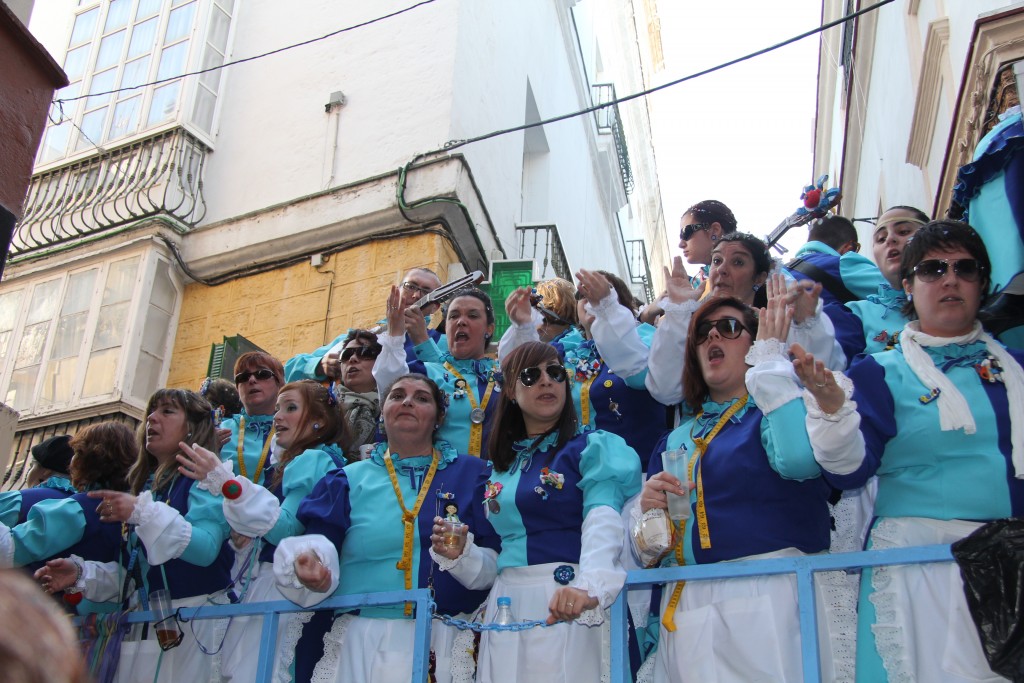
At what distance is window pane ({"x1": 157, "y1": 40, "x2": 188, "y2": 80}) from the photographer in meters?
11.1

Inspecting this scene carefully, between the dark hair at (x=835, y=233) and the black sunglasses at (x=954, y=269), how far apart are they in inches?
72.7

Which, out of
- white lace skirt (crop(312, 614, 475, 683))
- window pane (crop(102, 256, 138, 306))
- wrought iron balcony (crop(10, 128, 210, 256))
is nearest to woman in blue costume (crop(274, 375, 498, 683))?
white lace skirt (crop(312, 614, 475, 683))

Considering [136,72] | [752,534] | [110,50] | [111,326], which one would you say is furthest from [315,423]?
[110,50]

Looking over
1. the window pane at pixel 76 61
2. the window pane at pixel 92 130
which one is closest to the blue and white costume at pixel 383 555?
the window pane at pixel 92 130

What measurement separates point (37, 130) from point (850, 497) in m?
3.93

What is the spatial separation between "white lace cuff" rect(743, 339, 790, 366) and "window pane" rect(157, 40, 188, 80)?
9.39 m

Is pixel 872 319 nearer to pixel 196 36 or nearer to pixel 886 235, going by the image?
pixel 886 235

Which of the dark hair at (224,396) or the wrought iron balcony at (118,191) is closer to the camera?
the dark hair at (224,396)

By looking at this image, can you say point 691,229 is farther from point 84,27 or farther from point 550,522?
point 84,27

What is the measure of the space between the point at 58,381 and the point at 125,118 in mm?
3192

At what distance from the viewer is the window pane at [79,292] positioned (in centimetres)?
1003

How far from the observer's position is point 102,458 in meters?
4.98

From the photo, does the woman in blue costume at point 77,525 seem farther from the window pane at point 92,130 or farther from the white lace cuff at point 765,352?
the window pane at point 92,130

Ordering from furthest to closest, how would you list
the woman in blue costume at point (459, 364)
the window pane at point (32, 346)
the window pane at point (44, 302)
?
the window pane at point (44, 302)
the window pane at point (32, 346)
the woman in blue costume at point (459, 364)
